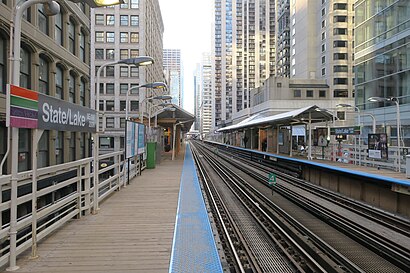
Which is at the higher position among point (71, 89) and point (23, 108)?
point (71, 89)

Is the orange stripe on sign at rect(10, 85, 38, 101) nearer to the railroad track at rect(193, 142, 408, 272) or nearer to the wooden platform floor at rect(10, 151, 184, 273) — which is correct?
the wooden platform floor at rect(10, 151, 184, 273)

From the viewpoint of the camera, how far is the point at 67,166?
605 centimetres

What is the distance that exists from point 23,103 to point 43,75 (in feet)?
36.3

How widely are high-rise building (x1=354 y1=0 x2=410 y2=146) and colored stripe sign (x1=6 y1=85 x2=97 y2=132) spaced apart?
74.0 ft

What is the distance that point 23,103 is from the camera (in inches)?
160

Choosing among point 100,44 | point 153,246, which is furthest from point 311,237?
point 100,44

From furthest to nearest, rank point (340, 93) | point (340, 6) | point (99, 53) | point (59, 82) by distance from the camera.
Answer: point (340, 93), point (340, 6), point (99, 53), point (59, 82)

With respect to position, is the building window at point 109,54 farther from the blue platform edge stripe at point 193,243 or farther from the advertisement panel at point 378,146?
the blue platform edge stripe at point 193,243

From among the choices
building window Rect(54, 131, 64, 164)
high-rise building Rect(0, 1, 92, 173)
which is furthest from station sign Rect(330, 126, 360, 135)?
building window Rect(54, 131, 64, 164)

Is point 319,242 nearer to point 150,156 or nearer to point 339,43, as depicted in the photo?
point 150,156

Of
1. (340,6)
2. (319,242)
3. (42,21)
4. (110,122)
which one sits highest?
(340,6)

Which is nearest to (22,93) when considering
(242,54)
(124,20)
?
(124,20)

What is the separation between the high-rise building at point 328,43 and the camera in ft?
212

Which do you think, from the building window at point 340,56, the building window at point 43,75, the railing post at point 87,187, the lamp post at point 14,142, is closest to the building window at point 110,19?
the building window at point 340,56
